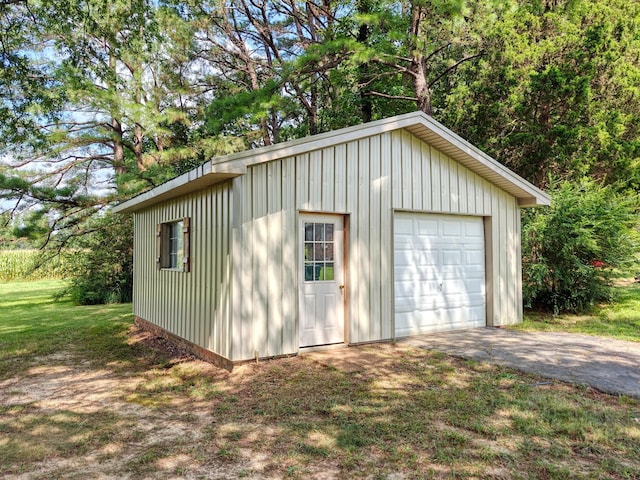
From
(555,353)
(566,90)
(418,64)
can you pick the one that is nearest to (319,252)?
(555,353)

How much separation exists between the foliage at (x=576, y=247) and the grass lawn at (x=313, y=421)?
15.8ft

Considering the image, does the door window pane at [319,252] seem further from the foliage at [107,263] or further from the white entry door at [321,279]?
the foliage at [107,263]

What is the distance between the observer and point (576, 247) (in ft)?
29.9

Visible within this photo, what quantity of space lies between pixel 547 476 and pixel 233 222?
155 inches

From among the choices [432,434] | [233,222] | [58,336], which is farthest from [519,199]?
[58,336]

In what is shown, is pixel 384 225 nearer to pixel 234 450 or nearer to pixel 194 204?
pixel 194 204

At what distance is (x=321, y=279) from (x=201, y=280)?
1.63 m

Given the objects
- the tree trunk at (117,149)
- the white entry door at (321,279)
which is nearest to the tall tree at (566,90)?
the white entry door at (321,279)

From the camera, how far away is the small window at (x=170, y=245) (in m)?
7.36

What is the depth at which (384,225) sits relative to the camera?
6.88m

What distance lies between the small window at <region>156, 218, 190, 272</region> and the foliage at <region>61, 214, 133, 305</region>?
7579 millimetres

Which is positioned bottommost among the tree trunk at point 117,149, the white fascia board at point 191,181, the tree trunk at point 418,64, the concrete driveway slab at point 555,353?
the concrete driveway slab at point 555,353

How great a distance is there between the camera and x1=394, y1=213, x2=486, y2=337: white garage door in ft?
23.5

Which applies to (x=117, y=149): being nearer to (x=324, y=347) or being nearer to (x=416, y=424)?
(x=324, y=347)
